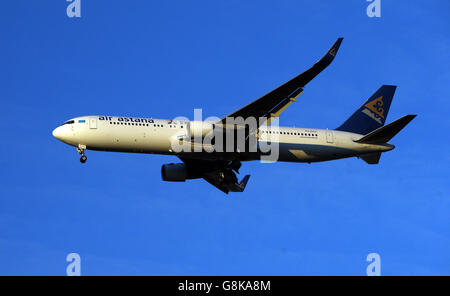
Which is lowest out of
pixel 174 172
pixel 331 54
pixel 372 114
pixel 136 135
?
pixel 174 172

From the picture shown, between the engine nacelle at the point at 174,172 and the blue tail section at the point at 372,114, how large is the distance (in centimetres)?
1376

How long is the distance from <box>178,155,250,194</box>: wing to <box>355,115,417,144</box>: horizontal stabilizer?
10.6 meters

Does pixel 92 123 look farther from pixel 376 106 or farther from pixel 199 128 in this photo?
pixel 376 106

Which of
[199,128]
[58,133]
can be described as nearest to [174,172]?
[199,128]

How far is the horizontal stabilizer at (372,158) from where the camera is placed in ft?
180

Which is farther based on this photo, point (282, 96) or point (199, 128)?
point (199, 128)

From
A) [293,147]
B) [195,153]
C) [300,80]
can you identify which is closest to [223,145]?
[195,153]

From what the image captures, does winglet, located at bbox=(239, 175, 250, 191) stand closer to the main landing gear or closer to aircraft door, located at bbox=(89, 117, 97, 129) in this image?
the main landing gear

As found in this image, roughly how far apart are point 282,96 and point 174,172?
14972 millimetres

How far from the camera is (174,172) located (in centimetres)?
5669

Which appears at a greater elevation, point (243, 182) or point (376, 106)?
point (376, 106)
